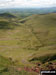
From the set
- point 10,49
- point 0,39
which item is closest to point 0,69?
point 10,49

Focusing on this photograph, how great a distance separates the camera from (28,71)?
44156mm

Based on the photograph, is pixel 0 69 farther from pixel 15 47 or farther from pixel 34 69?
pixel 15 47

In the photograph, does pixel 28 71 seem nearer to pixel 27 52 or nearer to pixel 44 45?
pixel 27 52

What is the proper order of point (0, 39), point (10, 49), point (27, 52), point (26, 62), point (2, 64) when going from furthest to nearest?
point (0, 39) < point (10, 49) < point (27, 52) < point (26, 62) < point (2, 64)

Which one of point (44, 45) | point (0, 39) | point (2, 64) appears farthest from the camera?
point (0, 39)

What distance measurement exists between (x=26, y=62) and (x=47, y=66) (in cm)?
918

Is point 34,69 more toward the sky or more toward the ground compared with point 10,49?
more toward the ground

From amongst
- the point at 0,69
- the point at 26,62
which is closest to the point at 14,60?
the point at 26,62

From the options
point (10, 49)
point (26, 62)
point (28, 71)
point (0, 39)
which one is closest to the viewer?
point (28, 71)

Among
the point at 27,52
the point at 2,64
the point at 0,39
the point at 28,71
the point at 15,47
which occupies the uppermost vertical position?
the point at 0,39

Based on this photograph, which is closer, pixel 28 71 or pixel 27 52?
pixel 28 71

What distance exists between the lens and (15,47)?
67.8 meters

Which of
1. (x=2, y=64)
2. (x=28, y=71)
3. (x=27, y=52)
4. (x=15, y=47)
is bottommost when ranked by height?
(x=28, y=71)

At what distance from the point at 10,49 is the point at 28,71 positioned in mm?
23700
